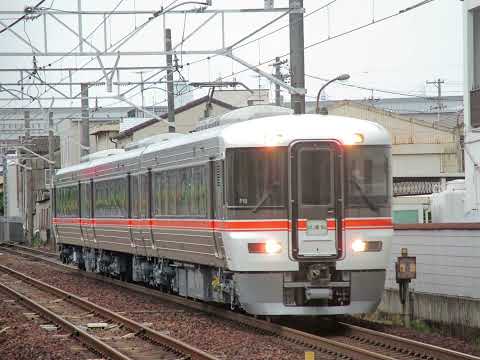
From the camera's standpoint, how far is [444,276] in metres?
15.3

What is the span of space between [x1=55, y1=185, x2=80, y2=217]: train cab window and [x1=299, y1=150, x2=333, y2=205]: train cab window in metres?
14.9

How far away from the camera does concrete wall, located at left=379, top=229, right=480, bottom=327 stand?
47.1 ft

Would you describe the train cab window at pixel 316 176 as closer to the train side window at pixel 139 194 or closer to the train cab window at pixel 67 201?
the train side window at pixel 139 194

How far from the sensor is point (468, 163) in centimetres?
2327

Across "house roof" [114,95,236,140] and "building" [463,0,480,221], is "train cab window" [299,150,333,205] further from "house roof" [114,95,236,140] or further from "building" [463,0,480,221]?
"house roof" [114,95,236,140]

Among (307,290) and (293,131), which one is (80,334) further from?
(293,131)

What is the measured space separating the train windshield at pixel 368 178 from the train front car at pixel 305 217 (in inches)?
0.5

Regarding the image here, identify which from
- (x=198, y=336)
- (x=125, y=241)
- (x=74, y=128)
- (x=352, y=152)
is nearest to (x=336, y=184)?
(x=352, y=152)

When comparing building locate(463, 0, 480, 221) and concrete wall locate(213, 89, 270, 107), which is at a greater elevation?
concrete wall locate(213, 89, 270, 107)

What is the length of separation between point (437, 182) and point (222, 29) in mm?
24953

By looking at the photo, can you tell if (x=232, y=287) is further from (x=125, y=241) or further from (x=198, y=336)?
(x=125, y=241)

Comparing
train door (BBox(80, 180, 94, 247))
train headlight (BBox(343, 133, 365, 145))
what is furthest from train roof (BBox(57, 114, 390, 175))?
train door (BBox(80, 180, 94, 247))

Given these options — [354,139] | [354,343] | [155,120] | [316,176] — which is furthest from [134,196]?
[155,120]

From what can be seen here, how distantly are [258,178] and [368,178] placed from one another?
4.93ft
